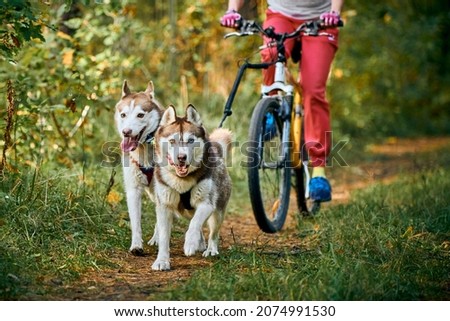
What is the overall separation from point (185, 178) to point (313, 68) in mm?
1746

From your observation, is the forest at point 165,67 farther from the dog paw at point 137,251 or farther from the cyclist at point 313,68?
the dog paw at point 137,251

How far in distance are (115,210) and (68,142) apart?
1461mm

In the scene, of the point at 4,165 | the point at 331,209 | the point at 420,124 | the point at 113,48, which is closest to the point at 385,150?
the point at 420,124

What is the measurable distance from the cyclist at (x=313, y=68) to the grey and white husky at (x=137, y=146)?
1234mm

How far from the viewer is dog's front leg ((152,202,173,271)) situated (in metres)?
4.25

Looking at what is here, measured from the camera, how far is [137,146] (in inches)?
188

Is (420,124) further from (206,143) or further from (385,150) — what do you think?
(206,143)

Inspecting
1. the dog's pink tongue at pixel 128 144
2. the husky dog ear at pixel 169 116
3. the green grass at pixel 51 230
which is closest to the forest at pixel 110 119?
the green grass at pixel 51 230

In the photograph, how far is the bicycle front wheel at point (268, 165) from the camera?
5.07m

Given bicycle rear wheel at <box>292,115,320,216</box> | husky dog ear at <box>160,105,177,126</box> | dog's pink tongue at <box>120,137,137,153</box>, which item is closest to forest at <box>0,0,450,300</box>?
bicycle rear wheel at <box>292,115,320,216</box>

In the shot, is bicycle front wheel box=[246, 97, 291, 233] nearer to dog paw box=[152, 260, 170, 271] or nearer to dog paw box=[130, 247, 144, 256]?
dog paw box=[130, 247, 144, 256]

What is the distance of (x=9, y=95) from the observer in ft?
15.3

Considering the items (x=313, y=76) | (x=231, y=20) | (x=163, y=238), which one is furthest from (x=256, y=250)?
(x=231, y=20)

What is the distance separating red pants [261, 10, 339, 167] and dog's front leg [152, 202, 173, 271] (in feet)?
5.58
